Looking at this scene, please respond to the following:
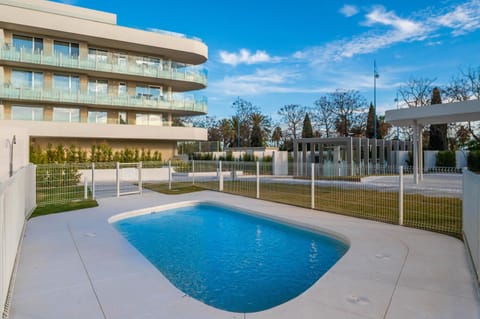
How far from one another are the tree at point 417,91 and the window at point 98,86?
106 ft

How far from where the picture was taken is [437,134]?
34125 millimetres

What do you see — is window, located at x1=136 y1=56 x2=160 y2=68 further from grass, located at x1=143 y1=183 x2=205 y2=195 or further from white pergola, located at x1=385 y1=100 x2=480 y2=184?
white pergola, located at x1=385 y1=100 x2=480 y2=184

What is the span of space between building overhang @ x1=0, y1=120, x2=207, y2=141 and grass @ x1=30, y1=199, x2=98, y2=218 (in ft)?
50.5

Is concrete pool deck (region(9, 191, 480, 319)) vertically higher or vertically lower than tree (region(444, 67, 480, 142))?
lower

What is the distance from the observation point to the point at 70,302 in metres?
3.82

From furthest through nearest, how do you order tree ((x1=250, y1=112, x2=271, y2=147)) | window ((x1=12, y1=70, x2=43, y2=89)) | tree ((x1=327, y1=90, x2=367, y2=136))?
tree ((x1=250, y1=112, x2=271, y2=147)) → tree ((x1=327, y1=90, x2=367, y2=136)) → window ((x1=12, y1=70, x2=43, y2=89))

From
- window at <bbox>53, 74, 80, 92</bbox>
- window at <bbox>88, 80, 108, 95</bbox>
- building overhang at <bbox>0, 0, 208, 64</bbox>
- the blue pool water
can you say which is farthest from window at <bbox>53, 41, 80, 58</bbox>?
the blue pool water

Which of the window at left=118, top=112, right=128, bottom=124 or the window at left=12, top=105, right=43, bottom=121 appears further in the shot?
the window at left=118, top=112, right=128, bottom=124

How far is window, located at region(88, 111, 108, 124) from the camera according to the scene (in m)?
28.4

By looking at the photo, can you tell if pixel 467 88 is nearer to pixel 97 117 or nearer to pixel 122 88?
pixel 122 88

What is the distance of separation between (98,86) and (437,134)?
3396 centimetres

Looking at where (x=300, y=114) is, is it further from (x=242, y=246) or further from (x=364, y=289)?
(x=364, y=289)

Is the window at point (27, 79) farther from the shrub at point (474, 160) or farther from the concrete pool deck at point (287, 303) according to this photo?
the shrub at point (474, 160)

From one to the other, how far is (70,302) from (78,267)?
1.32m
